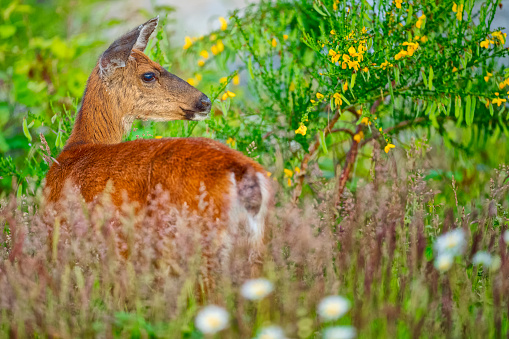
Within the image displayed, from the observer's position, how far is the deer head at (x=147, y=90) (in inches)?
141

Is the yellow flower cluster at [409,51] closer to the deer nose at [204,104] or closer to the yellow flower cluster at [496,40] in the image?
the yellow flower cluster at [496,40]

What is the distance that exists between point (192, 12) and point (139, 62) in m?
6.02

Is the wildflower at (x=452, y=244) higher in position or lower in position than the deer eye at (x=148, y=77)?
lower

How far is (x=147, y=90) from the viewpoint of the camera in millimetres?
3680

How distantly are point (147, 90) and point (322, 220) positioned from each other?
1.51 metres

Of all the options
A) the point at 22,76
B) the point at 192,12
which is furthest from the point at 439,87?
the point at 192,12

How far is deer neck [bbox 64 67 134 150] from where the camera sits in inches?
136

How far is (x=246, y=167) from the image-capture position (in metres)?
2.39

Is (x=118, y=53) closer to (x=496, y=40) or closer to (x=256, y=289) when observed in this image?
(x=256, y=289)

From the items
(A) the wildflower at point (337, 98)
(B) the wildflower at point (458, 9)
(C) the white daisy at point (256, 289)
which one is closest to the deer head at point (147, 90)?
(A) the wildflower at point (337, 98)

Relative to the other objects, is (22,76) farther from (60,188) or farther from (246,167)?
(246,167)

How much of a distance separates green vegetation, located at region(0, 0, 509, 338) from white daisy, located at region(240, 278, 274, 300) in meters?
0.06

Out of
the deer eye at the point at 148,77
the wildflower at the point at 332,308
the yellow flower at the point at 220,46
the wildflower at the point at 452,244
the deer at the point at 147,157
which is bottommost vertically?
the wildflower at the point at 332,308

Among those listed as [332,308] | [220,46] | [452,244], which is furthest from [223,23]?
[332,308]
